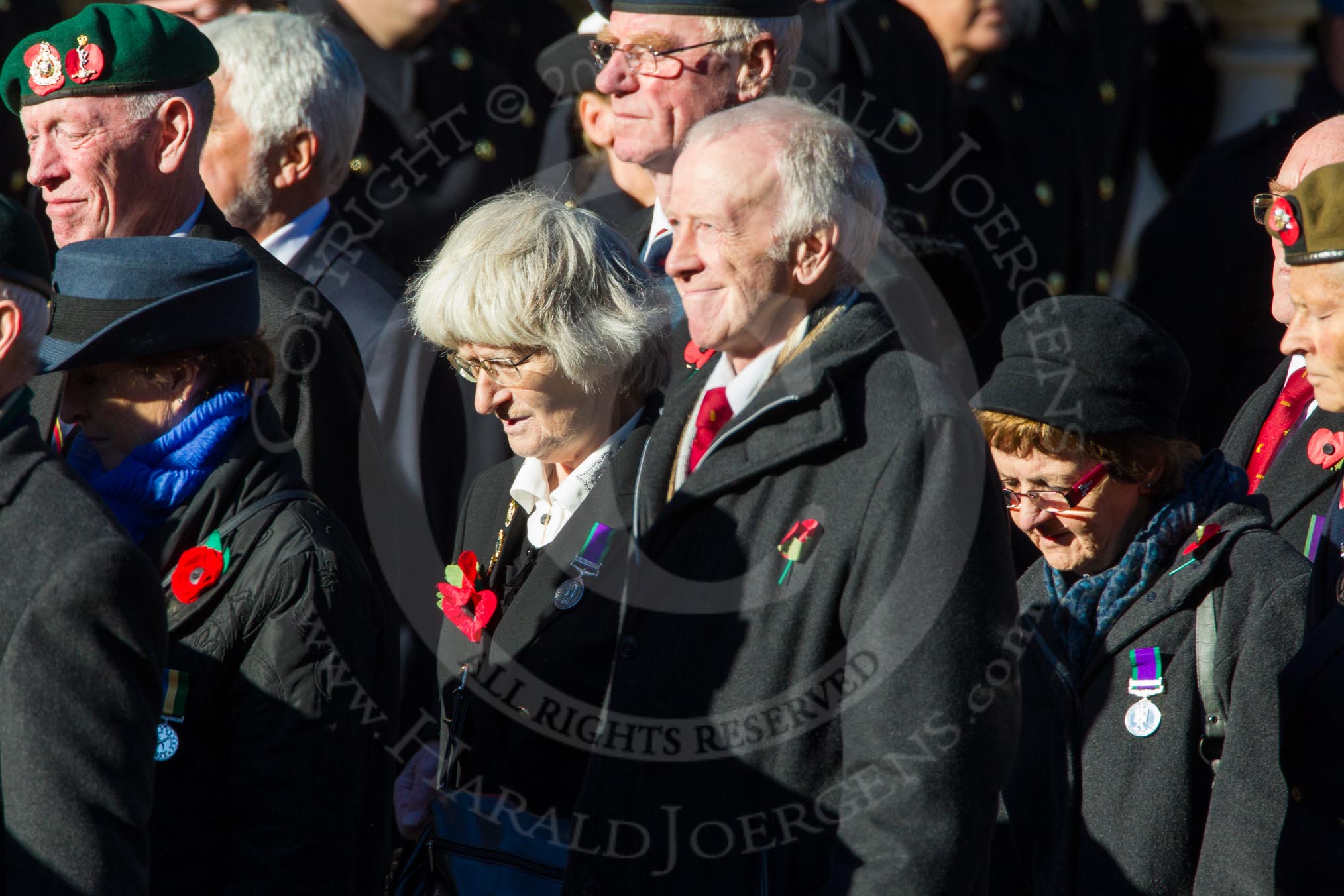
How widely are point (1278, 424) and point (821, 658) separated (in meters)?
1.57

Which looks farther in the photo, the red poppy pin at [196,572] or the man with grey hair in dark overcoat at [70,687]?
the red poppy pin at [196,572]

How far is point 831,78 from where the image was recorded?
527 centimetres

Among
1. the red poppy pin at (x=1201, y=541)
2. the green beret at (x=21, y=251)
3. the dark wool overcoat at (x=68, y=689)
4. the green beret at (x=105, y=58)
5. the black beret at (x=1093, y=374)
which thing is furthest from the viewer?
the green beret at (x=105, y=58)

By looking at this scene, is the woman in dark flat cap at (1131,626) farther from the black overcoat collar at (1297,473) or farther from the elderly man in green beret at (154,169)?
the elderly man in green beret at (154,169)

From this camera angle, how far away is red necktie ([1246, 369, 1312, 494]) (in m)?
3.55

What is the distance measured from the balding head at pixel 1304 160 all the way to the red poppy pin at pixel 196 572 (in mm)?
2093

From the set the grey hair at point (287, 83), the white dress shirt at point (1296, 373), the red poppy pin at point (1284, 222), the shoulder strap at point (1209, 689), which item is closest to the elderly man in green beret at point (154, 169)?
the grey hair at point (287, 83)

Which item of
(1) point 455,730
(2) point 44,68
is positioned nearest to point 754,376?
(1) point 455,730

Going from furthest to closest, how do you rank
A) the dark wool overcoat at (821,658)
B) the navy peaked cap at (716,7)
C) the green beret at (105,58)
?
the navy peaked cap at (716,7) < the green beret at (105,58) < the dark wool overcoat at (821,658)

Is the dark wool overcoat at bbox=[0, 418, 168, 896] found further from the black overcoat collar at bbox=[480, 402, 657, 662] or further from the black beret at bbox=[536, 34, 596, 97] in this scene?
the black beret at bbox=[536, 34, 596, 97]

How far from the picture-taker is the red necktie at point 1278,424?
11.6ft

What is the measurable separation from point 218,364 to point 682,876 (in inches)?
42.8

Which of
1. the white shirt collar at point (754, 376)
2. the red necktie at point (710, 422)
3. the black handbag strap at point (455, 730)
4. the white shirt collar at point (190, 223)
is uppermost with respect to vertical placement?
the white shirt collar at point (754, 376)

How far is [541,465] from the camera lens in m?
3.14
